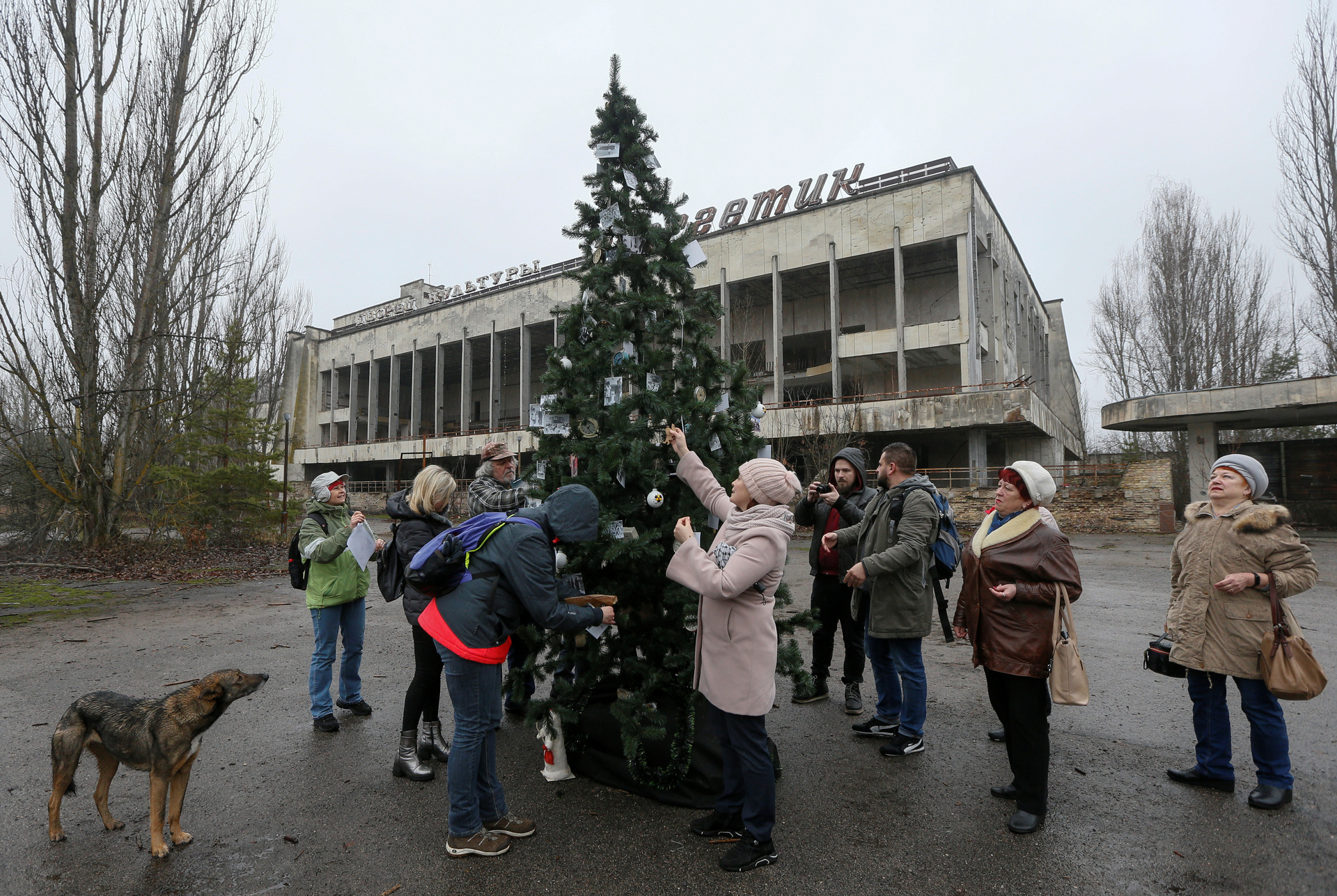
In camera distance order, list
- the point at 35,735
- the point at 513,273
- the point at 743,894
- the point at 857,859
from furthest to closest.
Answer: the point at 513,273 < the point at 35,735 < the point at 857,859 < the point at 743,894

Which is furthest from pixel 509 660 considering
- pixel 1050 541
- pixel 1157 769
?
pixel 1157 769

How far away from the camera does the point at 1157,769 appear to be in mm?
3973

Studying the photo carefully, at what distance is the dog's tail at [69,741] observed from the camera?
9.98 feet

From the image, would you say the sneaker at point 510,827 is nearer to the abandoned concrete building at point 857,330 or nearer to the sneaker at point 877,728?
the sneaker at point 877,728

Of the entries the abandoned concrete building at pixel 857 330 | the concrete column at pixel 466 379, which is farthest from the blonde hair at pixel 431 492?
the concrete column at pixel 466 379

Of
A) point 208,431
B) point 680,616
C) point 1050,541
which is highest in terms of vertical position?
point 208,431

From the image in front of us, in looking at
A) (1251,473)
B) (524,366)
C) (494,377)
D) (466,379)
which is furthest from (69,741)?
(466,379)

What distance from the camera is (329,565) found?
4.73 metres

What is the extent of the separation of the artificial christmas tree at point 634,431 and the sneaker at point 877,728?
1.14 metres

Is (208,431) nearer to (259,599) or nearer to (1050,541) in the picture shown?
(259,599)

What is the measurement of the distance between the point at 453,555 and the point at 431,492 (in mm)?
1058

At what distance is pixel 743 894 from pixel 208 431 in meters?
19.0

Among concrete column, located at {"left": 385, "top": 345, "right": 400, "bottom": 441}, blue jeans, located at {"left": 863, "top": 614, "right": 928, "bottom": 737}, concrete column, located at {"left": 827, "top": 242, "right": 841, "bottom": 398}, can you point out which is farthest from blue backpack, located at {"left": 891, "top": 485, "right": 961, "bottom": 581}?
concrete column, located at {"left": 385, "top": 345, "right": 400, "bottom": 441}

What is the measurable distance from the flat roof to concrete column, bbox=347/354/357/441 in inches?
1885
